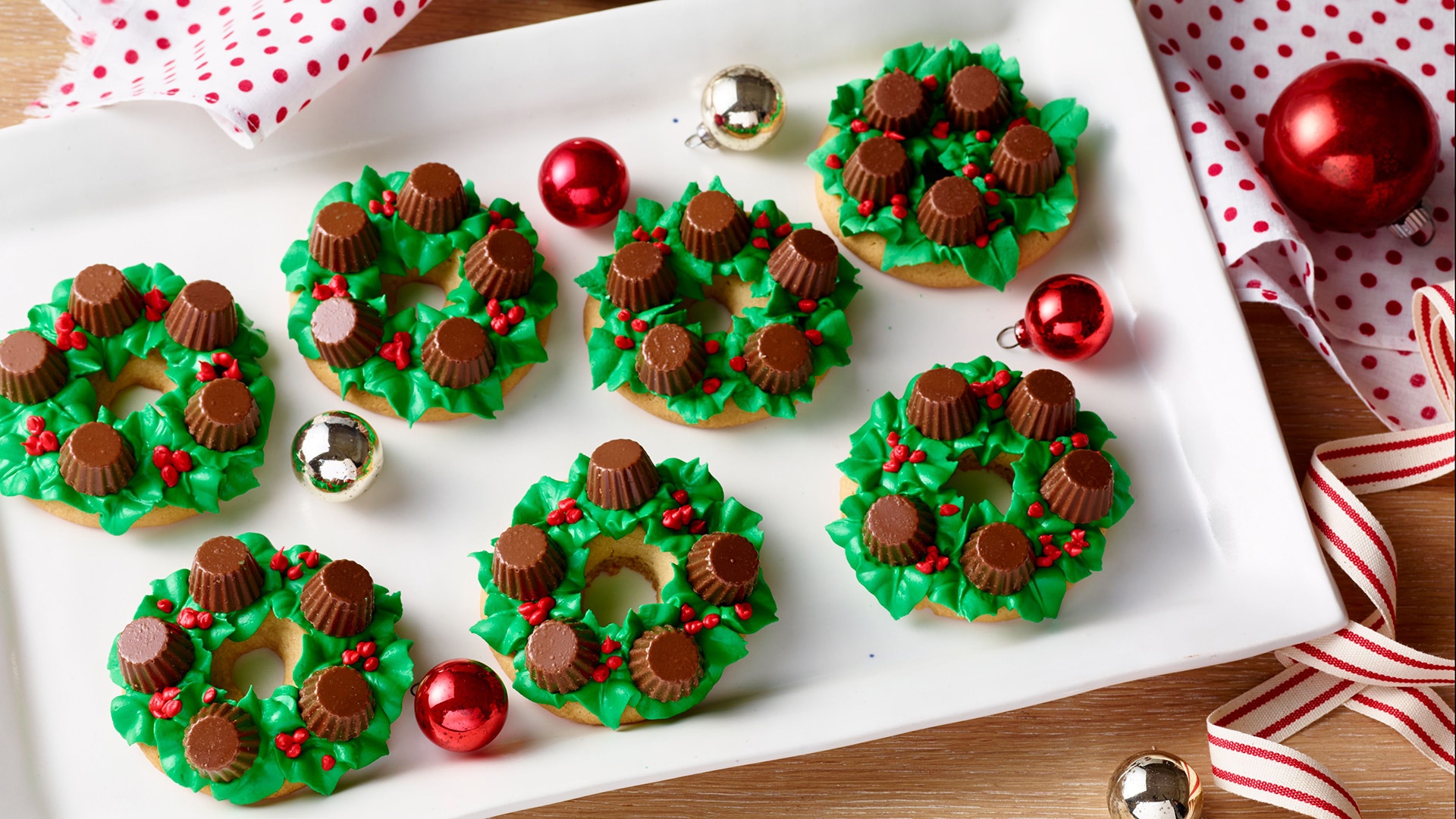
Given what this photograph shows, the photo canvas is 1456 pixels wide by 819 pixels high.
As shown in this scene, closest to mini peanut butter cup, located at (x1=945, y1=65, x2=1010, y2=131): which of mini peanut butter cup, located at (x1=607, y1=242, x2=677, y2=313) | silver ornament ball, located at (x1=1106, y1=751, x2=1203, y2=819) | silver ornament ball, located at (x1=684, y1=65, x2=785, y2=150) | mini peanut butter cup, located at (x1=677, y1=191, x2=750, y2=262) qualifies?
silver ornament ball, located at (x1=684, y1=65, x2=785, y2=150)

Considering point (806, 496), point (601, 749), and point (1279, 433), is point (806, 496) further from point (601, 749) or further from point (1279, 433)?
point (1279, 433)

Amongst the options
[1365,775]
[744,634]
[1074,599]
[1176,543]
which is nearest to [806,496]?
[744,634]

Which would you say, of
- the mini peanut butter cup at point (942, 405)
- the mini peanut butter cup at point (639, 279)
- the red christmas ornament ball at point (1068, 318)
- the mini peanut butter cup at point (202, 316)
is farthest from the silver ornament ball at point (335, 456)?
the red christmas ornament ball at point (1068, 318)

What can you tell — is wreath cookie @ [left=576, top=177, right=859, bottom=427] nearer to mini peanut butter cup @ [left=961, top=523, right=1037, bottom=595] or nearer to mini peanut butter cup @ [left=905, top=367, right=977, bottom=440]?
mini peanut butter cup @ [left=905, top=367, right=977, bottom=440]

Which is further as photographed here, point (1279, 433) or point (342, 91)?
point (342, 91)

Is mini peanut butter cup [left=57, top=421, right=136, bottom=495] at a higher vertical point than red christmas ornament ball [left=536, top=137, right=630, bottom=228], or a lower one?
lower

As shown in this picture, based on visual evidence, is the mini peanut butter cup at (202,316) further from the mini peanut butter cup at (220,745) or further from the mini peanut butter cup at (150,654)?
the mini peanut butter cup at (220,745)
